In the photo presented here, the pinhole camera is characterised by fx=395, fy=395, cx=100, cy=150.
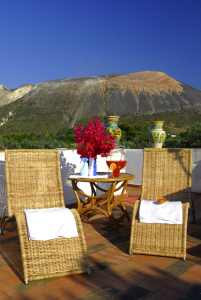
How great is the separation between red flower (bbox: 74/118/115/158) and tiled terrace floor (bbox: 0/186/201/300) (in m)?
1.05

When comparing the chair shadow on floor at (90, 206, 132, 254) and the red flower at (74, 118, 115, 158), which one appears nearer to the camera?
the chair shadow on floor at (90, 206, 132, 254)

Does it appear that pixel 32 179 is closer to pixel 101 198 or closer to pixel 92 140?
pixel 92 140

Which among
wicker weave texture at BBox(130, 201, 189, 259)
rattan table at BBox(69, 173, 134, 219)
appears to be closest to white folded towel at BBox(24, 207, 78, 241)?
wicker weave texture at BBox(130, 201, 189, 259)

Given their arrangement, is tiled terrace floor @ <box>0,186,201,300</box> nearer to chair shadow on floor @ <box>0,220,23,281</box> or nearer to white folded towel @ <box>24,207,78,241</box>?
chair shadow on floor @ <box>0,220,23,281</box>

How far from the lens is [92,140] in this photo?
421 cm

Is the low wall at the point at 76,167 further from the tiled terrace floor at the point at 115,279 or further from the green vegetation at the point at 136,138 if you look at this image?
the tiled terrace floor at the point at 115,279

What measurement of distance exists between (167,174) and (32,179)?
4.68 ft

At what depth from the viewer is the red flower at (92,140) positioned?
13.8 ft

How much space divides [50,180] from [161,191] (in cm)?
119

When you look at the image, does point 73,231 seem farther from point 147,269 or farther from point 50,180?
point 50,180

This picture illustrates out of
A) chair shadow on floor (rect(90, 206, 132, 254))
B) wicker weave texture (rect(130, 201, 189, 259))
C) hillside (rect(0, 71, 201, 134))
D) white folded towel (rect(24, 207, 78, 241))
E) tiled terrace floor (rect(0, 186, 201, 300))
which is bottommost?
tiled terrace floor (rect(0, 186, 201, 300))

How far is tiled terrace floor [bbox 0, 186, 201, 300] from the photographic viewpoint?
2557 mm

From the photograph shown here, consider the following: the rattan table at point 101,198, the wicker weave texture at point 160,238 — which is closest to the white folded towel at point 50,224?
the wicker weave texture at point 160,238

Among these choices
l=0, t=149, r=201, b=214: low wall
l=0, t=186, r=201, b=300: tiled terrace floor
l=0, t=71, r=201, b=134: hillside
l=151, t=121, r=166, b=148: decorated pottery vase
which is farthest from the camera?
l=0, t=71, r=201, b=134: hillside
